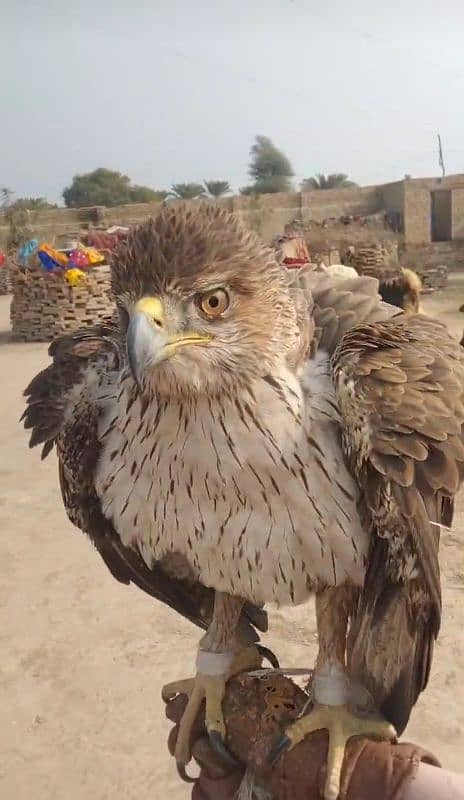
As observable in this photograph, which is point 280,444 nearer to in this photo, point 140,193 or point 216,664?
point 216,664

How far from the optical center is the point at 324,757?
7.25 ft

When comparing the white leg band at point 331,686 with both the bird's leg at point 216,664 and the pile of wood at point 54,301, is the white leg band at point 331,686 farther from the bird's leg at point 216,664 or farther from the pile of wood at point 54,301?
the pile of wood at point 54,301

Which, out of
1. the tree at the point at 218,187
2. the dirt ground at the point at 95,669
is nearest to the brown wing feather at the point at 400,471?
the dirt ground at the point at 95,669


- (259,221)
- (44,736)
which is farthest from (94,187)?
(44,736)

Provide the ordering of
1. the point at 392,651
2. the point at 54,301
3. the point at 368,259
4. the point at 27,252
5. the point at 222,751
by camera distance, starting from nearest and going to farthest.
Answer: the point at 392,651 → the point at 222,751 → the point at 54,301 → the point at 27,252 → the point at 368,259

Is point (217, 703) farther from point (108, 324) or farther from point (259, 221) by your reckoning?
point (259, 221)

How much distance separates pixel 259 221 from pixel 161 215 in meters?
34.4

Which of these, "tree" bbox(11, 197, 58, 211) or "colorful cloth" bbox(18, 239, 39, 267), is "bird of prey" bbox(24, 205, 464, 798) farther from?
"tree" bbox(11, 197, 58, 211)

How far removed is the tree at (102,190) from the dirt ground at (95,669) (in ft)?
168

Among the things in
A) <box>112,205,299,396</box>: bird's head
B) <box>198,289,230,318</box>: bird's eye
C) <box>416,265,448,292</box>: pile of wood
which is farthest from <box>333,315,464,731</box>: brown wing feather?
<box>416,265,448,292</box>: pile of wood

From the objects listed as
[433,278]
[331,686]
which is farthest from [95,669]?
[433,278]

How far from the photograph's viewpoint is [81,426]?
2271 millimetres

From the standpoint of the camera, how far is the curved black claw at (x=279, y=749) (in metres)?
2.22

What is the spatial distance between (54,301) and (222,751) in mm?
13718
